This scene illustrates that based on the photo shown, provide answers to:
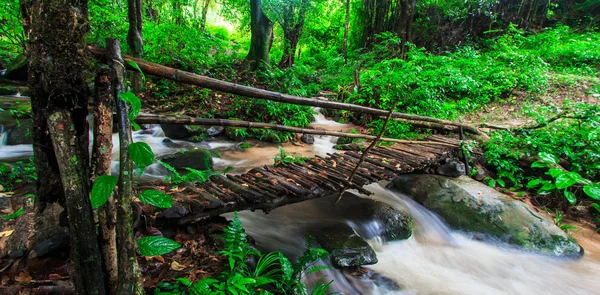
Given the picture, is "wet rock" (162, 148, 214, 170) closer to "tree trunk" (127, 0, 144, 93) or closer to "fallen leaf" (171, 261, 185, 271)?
"tree trunk" (127, 0, 144, 93)

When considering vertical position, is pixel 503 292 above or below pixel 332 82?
below

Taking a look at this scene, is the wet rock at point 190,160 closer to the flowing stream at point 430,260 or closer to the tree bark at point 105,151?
the flowing stream at point 430,260

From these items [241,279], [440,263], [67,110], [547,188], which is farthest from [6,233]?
[547,188]

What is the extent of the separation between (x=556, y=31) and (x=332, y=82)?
9809 mm

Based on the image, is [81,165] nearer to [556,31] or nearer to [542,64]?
[542,64]

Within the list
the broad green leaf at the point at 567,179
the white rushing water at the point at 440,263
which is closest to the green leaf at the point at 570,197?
the broad green leaf at the point at 567,179

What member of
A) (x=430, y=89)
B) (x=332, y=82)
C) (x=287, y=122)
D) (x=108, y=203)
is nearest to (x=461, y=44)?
(x=332, y=82)

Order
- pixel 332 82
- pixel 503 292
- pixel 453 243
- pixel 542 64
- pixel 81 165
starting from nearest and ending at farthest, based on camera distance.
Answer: pixel 81 165 → pixel 503 292 → pixel 453 243 → pixel 542 64 → pixel 332 82

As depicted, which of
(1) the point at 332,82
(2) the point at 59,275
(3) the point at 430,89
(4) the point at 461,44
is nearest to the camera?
(2) the point at 59,275

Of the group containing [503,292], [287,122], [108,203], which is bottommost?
[503,292]

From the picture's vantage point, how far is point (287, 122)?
8219 millimetres

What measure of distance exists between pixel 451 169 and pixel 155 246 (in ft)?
18.0

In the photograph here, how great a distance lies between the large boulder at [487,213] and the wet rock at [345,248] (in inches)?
73.8

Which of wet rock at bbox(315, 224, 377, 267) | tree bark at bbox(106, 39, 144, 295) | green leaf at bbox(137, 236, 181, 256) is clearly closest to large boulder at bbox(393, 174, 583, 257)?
wet rock at bbox(315, 224, 377, 267)
